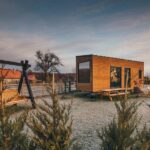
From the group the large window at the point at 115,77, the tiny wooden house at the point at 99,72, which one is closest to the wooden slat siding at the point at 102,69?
the tiny wooden house at the point at 99,72

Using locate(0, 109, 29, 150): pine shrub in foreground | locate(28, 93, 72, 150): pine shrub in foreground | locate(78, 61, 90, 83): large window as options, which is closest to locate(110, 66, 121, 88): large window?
locate(78, 61, 90, 83): large window

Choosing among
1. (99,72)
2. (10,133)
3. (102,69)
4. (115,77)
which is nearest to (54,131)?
(10,133)

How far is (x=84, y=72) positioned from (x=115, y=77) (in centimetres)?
379

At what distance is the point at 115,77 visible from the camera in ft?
77.5

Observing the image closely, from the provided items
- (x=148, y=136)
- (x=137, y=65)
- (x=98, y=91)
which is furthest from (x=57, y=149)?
(x=137, y=65)

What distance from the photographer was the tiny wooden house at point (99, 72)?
68.6 ft

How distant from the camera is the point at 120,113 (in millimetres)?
4477

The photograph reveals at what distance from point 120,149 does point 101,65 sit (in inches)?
686

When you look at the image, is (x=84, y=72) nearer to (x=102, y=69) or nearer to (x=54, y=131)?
(x=102, y=69)

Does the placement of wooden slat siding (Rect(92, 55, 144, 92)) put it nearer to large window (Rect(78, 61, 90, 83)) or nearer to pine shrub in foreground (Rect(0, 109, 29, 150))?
large window (Rect(78, 61, 90, 83))

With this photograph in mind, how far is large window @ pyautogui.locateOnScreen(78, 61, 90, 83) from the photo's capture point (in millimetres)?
21312

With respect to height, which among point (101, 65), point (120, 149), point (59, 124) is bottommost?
point (120, 149)

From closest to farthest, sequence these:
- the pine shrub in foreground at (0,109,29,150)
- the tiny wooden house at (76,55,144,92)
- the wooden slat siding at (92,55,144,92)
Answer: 1. the pine shrub in foreground at (0,109,29,150)
2. the tiny wooden house at (76,55,144,92)
3. the wooden slat siding at (92,55,144,92)

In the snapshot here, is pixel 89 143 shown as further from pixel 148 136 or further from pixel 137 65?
pixel 137 65
